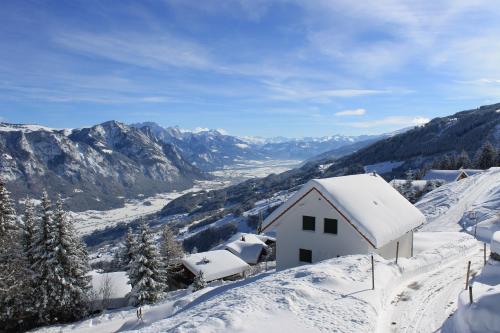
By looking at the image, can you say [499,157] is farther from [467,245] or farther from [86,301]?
[86,301]

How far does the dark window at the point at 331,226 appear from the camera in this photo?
2466cm

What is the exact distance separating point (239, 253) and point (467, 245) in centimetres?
4605

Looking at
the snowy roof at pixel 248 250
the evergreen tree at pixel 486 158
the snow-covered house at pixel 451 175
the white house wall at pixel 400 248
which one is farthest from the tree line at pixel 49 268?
the evergreen tree at pixel 486 158

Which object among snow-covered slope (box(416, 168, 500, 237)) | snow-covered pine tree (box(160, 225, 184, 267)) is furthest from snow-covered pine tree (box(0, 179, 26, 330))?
snow-covered slope (box(416, 168, 500, 237))

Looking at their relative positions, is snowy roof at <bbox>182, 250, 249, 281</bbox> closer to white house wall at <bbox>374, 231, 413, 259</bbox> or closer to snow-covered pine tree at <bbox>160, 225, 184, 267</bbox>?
snow-covered pine tree at <bbox>160, 225, 184, 267</bbox>

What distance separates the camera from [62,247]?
118 ft

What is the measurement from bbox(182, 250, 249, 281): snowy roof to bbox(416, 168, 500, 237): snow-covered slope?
86.2ft

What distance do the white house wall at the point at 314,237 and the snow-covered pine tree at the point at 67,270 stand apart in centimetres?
2163

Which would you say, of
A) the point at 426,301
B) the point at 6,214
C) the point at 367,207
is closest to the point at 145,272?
the point at 6,214

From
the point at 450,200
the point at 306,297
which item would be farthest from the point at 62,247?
the point at 450,200

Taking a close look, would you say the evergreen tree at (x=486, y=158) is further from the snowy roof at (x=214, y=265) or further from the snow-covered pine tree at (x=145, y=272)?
the snow-covered pine tree at (x=145, y=272)

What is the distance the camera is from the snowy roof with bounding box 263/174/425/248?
23.4 meters

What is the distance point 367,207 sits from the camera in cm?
2517

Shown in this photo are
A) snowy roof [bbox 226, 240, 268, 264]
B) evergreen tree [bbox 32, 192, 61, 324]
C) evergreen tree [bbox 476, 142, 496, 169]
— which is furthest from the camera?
evergreen tree [bbox 476, 142, 496, 169]
